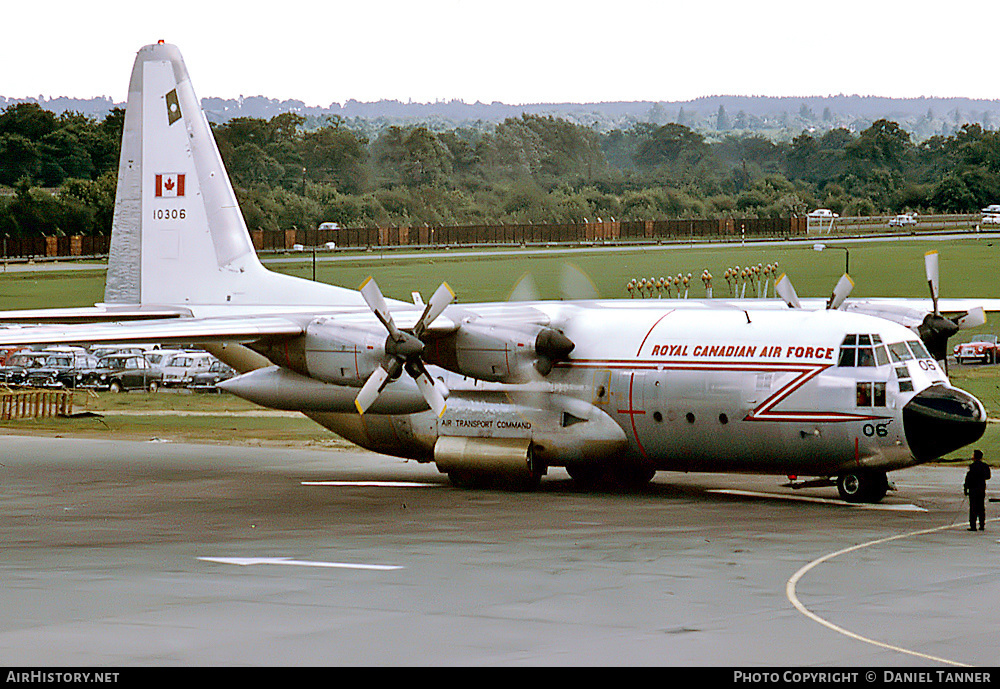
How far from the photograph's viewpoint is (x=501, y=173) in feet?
245

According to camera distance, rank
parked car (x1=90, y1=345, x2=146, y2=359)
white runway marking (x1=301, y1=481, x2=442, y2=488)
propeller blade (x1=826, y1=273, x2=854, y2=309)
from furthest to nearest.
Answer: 1. parked car (x1=90, y1=345, x2=146, y2=359)
2. white runway marking (x1=301, y1=481, x2=442, y2=488)
3. propeller blade (x1=826, y1=273, x2=854, y2=309)

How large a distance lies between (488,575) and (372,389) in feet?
27.5

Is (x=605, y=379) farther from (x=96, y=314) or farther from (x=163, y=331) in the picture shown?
(x=96, y=314)

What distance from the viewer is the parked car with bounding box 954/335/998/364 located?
5844 cm

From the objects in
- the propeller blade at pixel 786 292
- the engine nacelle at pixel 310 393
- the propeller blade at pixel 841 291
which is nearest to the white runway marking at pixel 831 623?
the propeller blade at pixel 841 291

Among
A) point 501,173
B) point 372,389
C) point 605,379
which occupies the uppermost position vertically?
point 501,173

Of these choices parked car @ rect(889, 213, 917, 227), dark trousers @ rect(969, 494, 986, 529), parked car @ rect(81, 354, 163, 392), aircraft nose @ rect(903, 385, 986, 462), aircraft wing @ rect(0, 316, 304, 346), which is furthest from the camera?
parked car @ rect(889, 213, 917, 227)

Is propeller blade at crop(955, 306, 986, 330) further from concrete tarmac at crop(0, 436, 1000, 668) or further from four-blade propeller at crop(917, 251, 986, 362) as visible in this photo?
concrete tarmac at crop(0, 436, 1000, 668)

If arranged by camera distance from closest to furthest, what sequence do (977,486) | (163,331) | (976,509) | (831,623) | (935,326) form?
1. (831,623)
2. (977,486)
3. (976,509)
4. (163,331)
5. (935,326)

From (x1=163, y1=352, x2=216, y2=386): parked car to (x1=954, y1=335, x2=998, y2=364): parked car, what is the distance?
33249 mm

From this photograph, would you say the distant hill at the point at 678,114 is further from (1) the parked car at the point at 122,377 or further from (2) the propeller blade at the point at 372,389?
(2) the propeller blade at the point at 372,389

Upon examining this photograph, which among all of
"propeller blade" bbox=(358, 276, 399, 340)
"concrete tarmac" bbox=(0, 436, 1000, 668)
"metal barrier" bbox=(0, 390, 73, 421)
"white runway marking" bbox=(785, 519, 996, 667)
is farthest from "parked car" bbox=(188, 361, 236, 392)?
"white runway marking" bbox=(785, 519, 996, 667)

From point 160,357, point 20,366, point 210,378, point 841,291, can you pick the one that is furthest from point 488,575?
point 20,366
